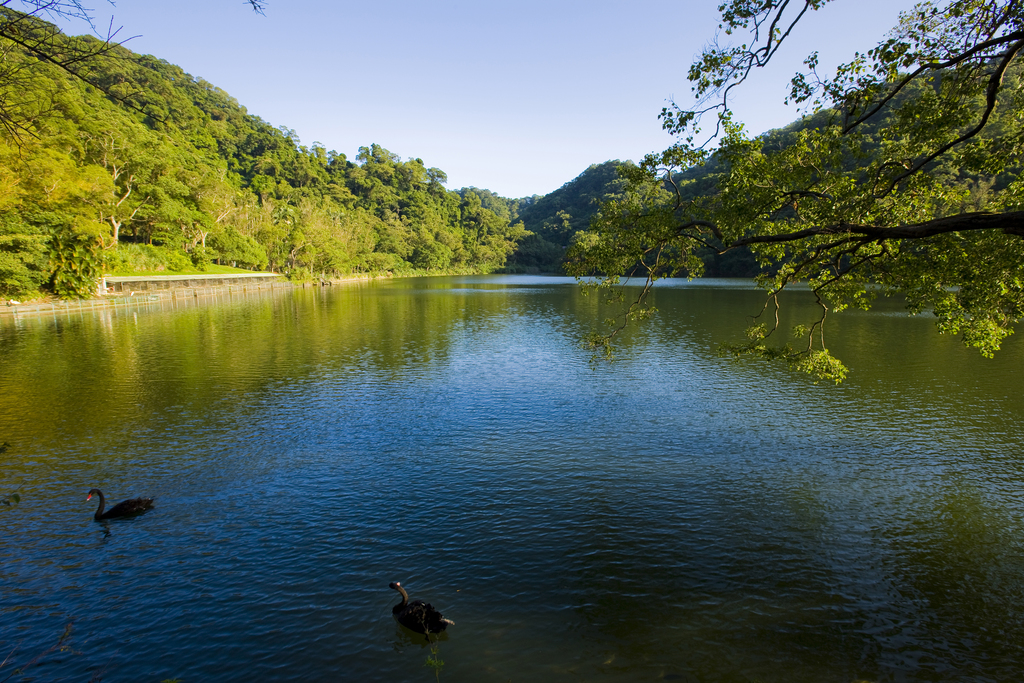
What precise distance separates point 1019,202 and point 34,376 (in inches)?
1339

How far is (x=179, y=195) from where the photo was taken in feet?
243

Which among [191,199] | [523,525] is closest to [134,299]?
[191,199]

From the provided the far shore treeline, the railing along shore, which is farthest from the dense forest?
the railing along shore

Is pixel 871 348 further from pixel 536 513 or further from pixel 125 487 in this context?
pixel 125 487

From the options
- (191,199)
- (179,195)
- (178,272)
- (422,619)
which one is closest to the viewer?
(422,619)

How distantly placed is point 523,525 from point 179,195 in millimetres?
82752

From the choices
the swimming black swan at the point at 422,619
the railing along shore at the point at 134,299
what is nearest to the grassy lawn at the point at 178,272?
the railing along shore at the point at 134,299

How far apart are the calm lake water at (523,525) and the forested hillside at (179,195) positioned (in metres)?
7.28

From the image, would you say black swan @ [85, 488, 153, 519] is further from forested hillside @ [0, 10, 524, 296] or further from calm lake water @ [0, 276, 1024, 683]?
forested hillside @ [0, 10, 524, 296]

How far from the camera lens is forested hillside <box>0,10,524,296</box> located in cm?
4053

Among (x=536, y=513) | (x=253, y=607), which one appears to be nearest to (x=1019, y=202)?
(x=536, y=513)

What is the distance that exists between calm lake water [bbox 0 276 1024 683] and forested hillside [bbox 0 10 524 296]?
7.28 m

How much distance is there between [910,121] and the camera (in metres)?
10.8

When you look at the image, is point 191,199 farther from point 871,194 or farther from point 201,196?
point 871,194
